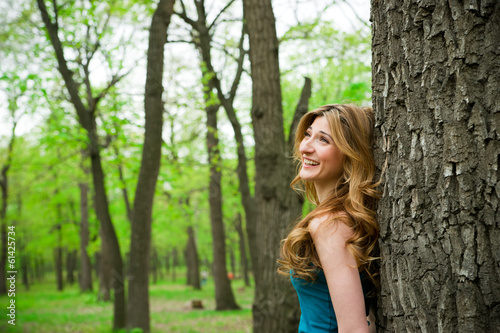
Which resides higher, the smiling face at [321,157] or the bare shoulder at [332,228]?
the smiling face at [321,157]

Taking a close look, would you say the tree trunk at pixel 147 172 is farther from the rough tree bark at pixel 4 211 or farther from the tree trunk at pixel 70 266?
the tree trunk at pixel 70 266

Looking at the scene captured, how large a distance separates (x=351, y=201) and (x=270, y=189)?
353 centimetres

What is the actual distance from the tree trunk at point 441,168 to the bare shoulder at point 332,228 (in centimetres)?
17

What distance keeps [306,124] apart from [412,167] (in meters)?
0.81

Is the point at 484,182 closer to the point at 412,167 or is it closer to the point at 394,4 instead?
the point at 412,167

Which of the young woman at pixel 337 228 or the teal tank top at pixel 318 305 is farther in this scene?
the teal tank top at pixel 318 305

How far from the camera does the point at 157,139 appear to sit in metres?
7.46

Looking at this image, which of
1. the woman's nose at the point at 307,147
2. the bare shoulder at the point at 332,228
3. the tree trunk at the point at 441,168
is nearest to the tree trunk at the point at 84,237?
the woman's nose at the point at 307,147

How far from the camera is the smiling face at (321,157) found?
2.09 m

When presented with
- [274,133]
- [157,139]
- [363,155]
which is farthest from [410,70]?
[157,139]

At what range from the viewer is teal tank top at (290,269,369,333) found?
1977 mm

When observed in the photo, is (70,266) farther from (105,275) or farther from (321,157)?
(321,157)

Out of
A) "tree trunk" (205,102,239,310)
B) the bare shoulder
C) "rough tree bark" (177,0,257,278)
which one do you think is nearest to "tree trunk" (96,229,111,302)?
"tree trunk" (205,102,239,310)

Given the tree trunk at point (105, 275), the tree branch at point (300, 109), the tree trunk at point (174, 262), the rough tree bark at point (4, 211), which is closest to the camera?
the tree branch at point (300, 109)
